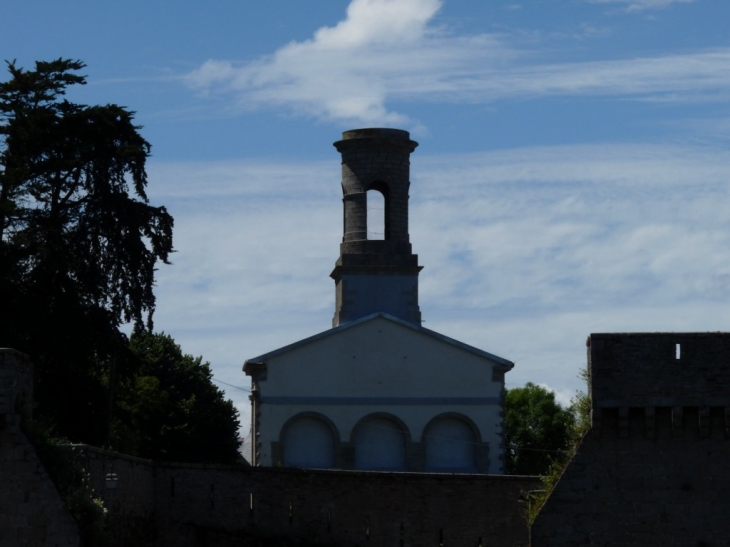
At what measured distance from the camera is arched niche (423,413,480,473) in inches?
1884

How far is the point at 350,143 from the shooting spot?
51812 millimetres

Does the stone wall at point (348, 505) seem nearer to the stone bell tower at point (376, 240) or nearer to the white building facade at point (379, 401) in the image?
the white building facade at point (379, 401)

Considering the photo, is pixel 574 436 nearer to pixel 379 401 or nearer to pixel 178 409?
pixel 379 401

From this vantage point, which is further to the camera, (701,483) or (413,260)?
(413,260)

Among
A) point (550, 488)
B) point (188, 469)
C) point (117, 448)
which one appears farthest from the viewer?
point (117, 448)

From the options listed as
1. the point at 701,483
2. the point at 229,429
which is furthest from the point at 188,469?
the point at 229,429

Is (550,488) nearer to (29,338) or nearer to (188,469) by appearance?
(188,469)

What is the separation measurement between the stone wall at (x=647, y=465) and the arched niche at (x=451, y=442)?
22819mm

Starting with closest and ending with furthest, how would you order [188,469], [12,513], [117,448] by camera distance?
[12,513], [188,469], [117,448]

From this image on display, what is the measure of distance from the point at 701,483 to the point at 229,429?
1358 inches

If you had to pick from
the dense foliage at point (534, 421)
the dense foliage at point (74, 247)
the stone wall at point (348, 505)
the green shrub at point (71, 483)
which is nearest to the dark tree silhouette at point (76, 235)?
the dense foliage at point (74, 247)

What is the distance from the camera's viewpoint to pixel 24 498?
23.6 metres

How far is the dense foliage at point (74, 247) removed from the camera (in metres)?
37.8

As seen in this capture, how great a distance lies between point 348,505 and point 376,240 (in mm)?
19413
